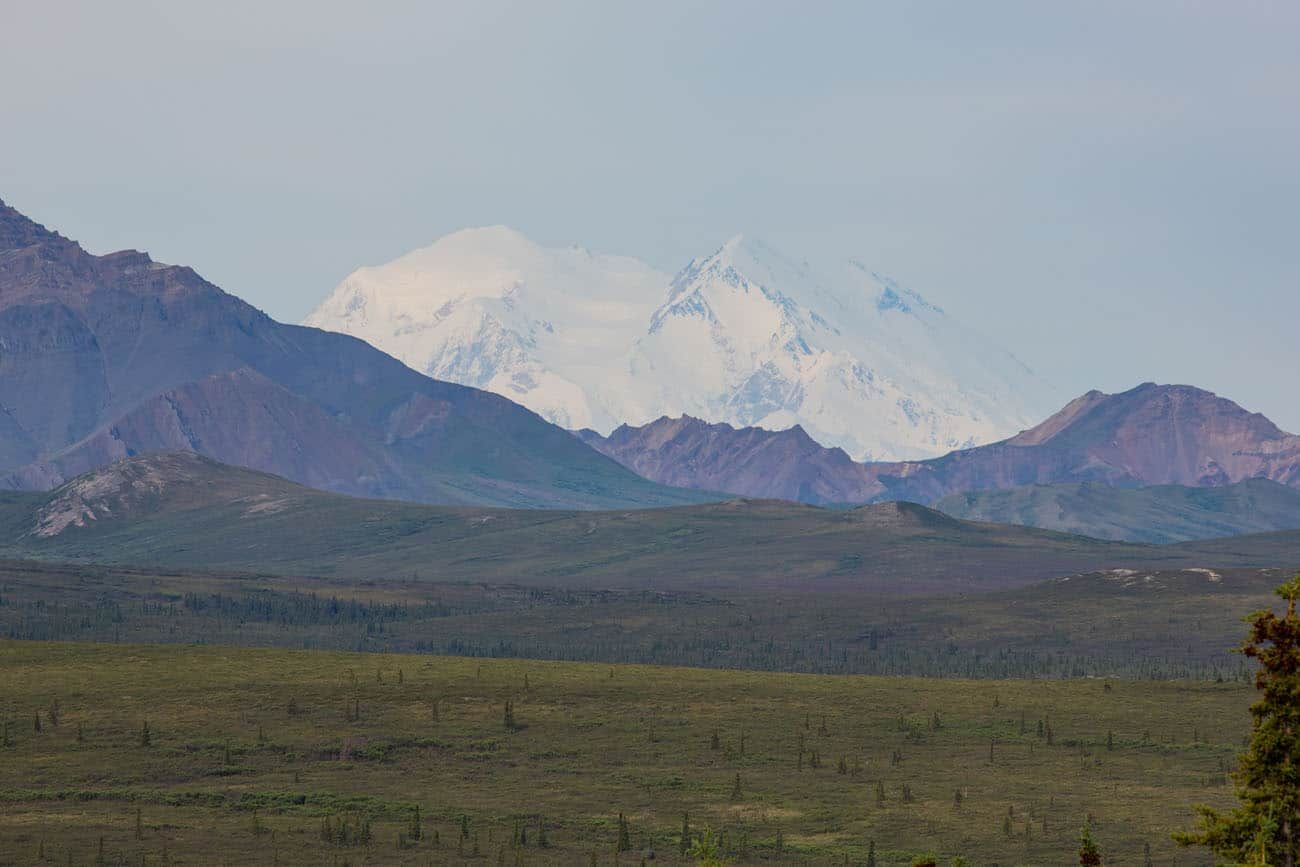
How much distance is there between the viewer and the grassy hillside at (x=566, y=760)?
55781 millimetres

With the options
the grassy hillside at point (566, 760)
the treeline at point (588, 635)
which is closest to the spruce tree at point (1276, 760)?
the grassy hillside at point (566, 760)

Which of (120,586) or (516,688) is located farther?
(120,586)

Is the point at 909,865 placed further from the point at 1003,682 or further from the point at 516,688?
the point at 1003,682

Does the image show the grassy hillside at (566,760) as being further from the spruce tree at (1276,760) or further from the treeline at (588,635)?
the treeline at (588,635)

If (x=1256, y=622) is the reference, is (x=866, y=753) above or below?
below

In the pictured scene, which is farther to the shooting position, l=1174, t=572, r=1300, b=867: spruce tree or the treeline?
the treeline

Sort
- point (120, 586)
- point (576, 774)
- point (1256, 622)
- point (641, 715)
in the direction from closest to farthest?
1. point (1256, 622)
2. point (576, 774)
3. point (641, 715)
4. point (120, 586)

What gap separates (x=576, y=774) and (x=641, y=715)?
10.8 m

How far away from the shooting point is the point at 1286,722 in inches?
1136

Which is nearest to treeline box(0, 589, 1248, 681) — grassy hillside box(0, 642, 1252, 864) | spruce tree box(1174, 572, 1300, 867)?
grassy hillside box(0, 642, 1252, 864)

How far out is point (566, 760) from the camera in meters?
68.9

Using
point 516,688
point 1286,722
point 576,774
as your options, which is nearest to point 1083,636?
point 516,688

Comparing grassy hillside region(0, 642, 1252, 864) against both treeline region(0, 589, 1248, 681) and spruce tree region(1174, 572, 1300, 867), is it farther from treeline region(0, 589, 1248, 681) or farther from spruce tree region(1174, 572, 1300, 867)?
treeline region(0, 589, 1248, 681)

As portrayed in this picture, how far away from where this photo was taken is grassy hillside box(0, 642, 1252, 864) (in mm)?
55781
